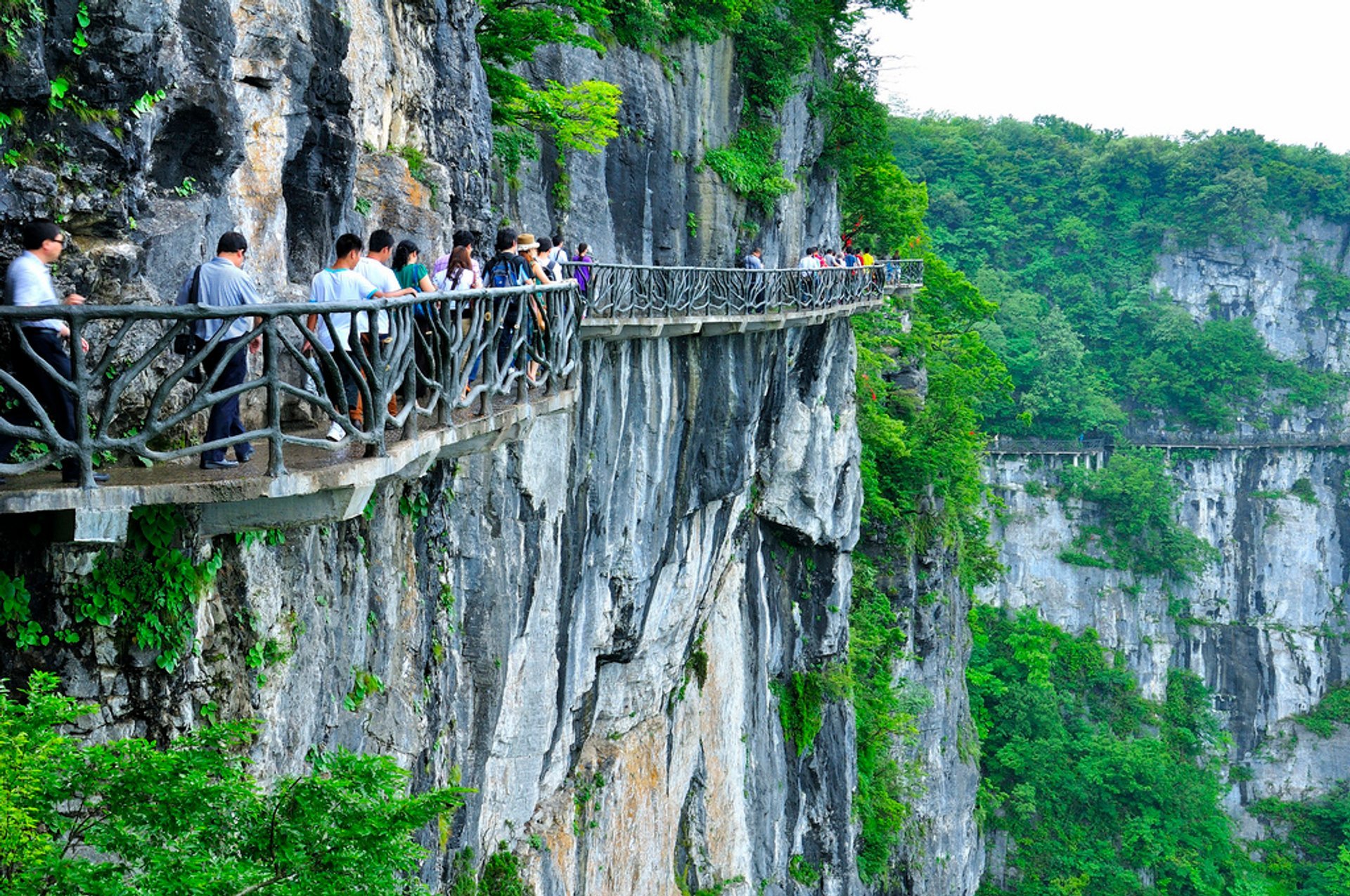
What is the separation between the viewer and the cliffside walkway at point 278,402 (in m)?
4.15

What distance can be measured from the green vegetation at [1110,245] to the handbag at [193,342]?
49.0 metres

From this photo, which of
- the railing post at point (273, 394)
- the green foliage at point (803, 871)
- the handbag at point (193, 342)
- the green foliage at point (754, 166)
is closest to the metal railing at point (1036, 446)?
the green foliage at point (803, 871)

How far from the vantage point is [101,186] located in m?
5.21

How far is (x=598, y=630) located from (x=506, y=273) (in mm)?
6816

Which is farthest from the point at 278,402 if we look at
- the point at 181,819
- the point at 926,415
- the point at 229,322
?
the point at 926,415

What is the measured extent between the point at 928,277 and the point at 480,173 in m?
26.9

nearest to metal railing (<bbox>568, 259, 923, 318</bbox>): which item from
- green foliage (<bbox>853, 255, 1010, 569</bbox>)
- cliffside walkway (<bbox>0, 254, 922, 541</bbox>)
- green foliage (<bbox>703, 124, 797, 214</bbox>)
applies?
green foliage (<bbox>703, 124, 797, 214</bbox>)

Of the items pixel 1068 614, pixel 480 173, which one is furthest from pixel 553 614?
pixel 1068 614

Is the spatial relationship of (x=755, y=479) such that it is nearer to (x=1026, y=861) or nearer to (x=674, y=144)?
(x=674, y=144)

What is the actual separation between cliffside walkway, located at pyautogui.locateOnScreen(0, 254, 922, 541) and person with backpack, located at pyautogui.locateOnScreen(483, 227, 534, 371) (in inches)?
2.0

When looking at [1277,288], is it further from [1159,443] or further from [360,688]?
[360,688]

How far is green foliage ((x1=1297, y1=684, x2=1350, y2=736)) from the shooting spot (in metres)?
48.1

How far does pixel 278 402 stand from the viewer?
4594mm

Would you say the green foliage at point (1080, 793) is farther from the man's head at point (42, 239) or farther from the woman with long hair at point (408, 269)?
the man's head at point (42, 239)
